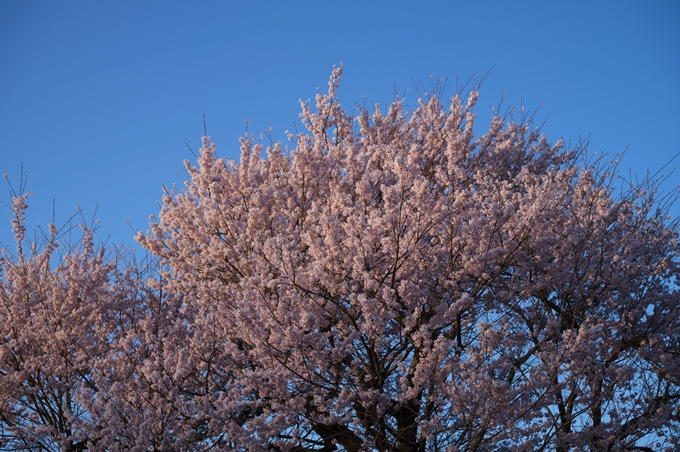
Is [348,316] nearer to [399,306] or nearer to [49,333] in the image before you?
[399,306]

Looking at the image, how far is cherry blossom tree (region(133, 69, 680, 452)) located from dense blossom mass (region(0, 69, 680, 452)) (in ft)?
0.13

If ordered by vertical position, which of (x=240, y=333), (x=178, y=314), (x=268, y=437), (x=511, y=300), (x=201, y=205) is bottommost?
(x=268, y=437)

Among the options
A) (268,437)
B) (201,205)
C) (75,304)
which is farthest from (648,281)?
(75,304)

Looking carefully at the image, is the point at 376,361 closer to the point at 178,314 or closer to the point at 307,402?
the point at 307,402

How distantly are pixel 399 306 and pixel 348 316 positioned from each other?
26.4 inches

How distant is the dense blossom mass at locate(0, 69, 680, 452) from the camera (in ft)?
21.8

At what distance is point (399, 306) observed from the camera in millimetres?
7230

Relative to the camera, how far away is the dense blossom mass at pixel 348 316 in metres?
6.64

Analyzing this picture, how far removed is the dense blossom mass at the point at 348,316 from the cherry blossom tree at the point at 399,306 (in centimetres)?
4

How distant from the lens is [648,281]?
30.9ft

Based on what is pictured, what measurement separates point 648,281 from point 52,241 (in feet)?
34.1

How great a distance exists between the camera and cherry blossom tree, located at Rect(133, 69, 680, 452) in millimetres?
6633

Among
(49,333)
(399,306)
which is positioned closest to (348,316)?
(399,306)

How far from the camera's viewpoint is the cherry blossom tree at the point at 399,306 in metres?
6.63
